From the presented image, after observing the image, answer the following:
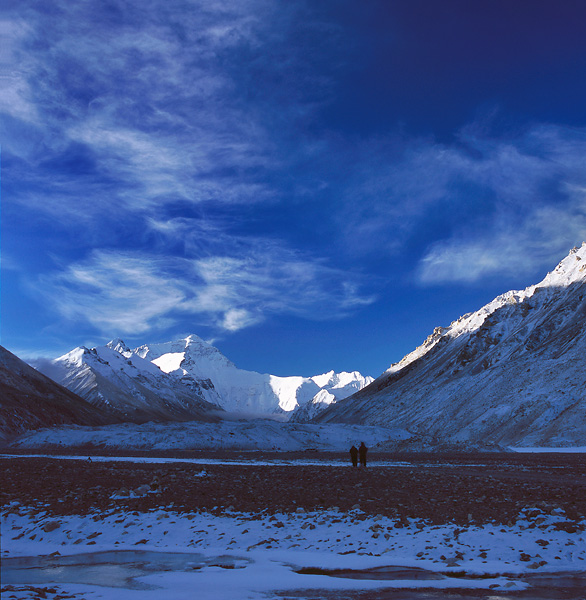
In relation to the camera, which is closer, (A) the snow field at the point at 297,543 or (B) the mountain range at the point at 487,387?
(A) the snow field at the point at 297,543

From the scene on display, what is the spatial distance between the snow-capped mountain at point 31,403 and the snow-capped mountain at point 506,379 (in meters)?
79.4

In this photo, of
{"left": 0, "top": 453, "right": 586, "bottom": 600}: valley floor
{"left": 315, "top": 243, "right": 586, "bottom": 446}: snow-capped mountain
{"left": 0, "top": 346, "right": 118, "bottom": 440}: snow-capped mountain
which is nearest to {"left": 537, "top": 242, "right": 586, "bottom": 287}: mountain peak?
{"left": 315, "top": 243, "right": 586, "bottom": 446}: snow-capped mountain

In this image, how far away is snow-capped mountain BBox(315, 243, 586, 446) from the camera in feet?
251

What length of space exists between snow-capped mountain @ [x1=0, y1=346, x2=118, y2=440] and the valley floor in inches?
3843

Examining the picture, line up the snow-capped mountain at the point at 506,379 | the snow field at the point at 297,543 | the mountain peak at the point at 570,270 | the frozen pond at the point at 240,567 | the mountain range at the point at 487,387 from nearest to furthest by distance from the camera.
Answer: the frozen pond at the point at 240,567
the snow field at the point at 297,543
the snow-capped mountain at the point at 506,379
the mountain range at the point at 487,387
the mountain peak at the point at 570,270

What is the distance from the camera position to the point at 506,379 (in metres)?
100

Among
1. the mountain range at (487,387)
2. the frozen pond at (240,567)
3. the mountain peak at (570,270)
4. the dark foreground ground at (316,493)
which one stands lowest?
the frozen pond at (240,567)

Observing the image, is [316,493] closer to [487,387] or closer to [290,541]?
[290,541]

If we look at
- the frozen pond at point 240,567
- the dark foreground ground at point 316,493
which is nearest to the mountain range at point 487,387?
the dark foreground ground at point 316,493

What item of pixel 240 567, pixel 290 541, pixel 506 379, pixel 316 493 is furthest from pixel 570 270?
pixel 240 567

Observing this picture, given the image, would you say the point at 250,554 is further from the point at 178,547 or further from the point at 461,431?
the point at 461,431

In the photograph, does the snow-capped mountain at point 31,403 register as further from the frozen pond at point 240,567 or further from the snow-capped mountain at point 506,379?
the frozen pond at point 240,567

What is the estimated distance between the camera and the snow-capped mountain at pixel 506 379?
76.4 meters

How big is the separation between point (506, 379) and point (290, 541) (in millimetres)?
95529
